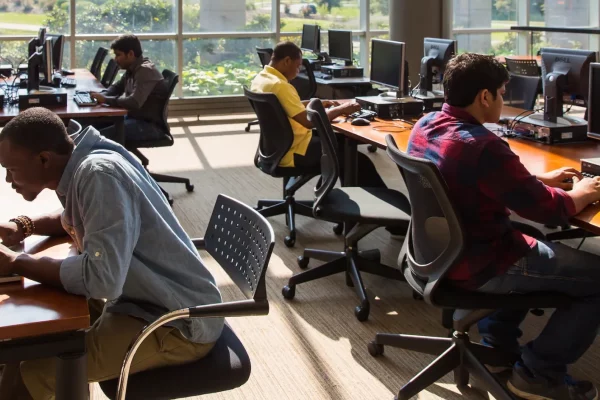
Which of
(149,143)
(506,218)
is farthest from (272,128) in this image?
(506,218)

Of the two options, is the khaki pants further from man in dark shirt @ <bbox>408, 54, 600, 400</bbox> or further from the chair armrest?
man in dark shirt @ <bbox>408, 54, 600, 400</bbox>

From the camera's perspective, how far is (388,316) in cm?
354

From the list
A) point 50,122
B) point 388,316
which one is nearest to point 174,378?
point 50,122

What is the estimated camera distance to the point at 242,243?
2.24 metres

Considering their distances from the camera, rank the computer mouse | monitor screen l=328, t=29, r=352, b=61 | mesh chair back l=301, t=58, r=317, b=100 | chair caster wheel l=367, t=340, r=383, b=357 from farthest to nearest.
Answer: monitor screen l=328, t=29, r=352, b=61, mesh chair back l=301, t=58, r=317, b=100, the computer mouse, chair caster wheel l=367, t=340, r=383, b=357

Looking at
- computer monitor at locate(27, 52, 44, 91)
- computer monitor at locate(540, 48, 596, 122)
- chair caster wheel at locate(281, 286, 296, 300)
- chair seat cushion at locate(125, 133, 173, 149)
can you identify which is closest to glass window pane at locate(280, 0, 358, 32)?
chair seat cushion at locate(125, 133, 173, 149)

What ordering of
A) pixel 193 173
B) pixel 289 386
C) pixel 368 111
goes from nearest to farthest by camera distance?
1. pixel 289 386
2. pixel 368 111
3. pixel 193 173

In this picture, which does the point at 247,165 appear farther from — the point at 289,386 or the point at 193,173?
the point at 289,386

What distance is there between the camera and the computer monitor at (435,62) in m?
5.16

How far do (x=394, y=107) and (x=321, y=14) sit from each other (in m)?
5.66

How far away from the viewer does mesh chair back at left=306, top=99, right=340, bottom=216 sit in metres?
3.53

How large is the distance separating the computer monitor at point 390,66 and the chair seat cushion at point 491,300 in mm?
2471

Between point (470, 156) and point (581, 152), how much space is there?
1.28 metres

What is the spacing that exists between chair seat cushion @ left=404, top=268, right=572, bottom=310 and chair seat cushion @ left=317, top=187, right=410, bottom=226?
83 cm
